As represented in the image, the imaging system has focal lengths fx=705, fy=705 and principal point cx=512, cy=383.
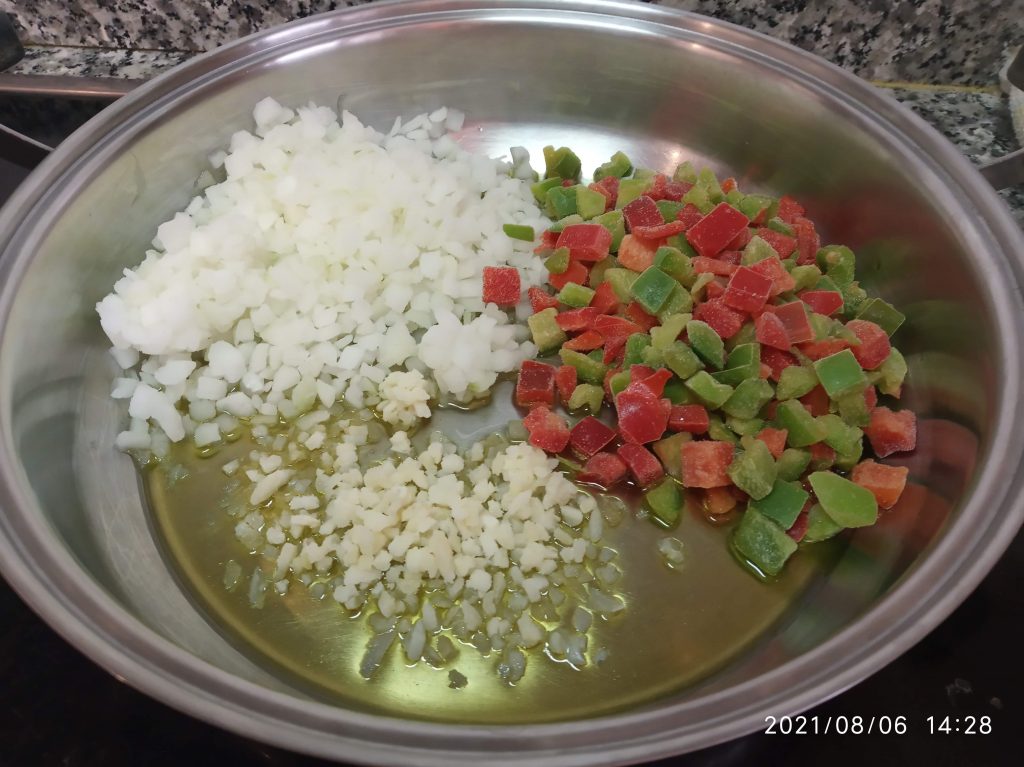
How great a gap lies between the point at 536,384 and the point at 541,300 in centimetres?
20

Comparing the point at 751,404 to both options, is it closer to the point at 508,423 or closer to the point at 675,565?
the point at 675,565

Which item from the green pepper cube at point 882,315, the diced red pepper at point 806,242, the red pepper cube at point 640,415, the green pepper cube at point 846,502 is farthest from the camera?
the diced red pepper at point 806,242

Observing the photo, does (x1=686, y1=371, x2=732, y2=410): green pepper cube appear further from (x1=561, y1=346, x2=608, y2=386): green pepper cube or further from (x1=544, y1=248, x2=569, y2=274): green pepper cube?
(x1=544, y1=248, x2=569, y2=274): green pepper cube

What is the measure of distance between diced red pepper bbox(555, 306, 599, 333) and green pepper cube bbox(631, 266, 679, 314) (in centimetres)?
13

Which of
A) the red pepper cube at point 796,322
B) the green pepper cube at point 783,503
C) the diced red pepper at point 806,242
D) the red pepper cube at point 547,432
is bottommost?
the red pepper cube at point 547,432

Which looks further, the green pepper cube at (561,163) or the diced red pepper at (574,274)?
the green pepper cube at (561,163)

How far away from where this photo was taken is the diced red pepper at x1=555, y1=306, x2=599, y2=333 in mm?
1419

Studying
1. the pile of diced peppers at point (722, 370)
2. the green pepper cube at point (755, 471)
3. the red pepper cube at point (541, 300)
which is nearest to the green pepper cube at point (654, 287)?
the pile of diced peppers at point (722, 370)

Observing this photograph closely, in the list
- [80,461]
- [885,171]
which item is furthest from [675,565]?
[80,461]

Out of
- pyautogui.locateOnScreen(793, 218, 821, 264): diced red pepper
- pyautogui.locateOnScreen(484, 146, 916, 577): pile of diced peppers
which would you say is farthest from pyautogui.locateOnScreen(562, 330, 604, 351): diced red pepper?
pyautogui.locateOnScreen(793, 218, 821, 264): diced red pepper

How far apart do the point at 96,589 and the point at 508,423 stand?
29.1 inches

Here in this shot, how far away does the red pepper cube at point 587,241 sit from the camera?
4.75 feet

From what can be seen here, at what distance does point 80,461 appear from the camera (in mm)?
1280

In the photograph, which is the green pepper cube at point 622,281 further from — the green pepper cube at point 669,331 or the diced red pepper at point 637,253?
the green pepper cube at point 669,331
